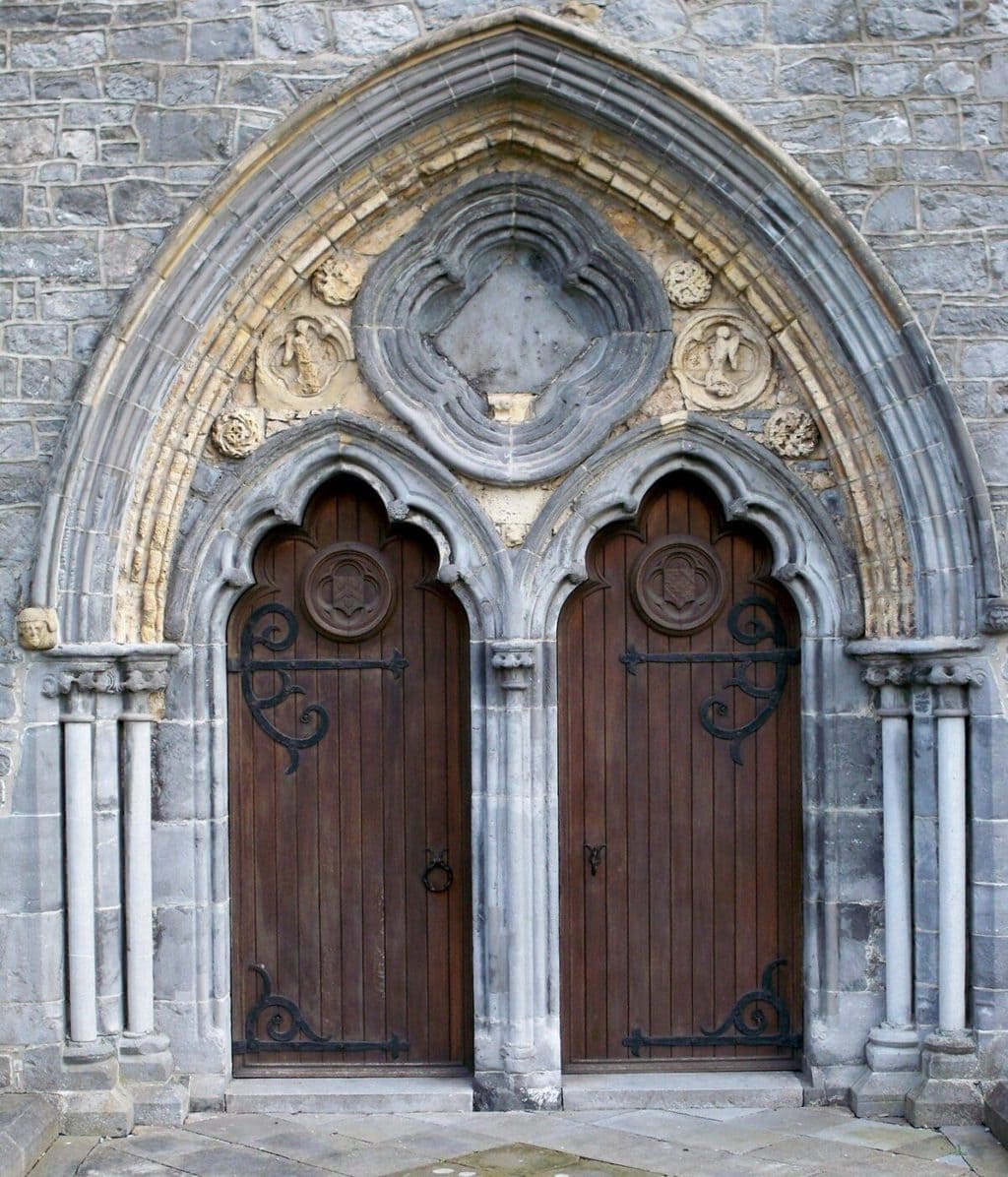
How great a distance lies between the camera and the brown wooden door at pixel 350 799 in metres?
6.40

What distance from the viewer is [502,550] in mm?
6188

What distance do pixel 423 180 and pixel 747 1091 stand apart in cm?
384

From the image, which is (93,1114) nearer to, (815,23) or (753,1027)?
(753,1027)

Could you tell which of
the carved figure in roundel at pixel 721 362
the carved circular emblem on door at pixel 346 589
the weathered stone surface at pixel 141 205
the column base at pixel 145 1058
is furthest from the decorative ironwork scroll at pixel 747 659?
the weathered stone surface at pixel 141 205

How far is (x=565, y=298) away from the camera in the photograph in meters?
6.43

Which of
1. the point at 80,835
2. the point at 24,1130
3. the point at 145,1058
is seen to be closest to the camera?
the point at 24,1130

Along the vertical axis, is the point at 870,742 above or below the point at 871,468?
below

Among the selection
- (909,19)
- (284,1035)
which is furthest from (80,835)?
(909,19)

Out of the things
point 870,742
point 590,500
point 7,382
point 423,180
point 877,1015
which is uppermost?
point 423,180

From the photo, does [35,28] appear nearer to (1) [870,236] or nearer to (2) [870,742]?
(1) [870,236]

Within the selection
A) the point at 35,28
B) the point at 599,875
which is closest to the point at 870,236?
the point at 599,875

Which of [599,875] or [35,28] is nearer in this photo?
[35,28]

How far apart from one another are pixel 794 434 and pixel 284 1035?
321 cm

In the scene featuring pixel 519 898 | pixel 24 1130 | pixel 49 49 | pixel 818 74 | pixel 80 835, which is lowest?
pixel 24 1130
